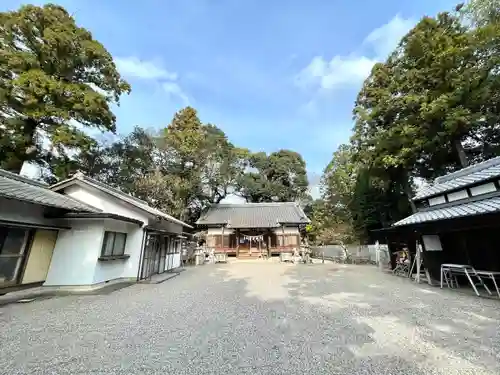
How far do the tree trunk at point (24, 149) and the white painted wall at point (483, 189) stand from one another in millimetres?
20023

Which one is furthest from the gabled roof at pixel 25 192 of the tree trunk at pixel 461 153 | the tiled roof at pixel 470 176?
the tree trunk at pixel 461 153

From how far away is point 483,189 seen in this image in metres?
7.23

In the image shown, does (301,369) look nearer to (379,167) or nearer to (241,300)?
(241,300)

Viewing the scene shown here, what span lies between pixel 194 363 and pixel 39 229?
21.8 feet

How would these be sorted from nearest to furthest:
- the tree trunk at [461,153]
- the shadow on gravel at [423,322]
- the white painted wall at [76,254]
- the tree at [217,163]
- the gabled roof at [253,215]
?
1. the shadow on gravel at [423,322]
2. the white painted wall at [76,254]
3. the tree trunk at [461,153]
4. the gabled roof at [253,215]
5. the tree at [217,163]

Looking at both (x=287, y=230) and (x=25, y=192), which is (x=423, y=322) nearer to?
(x=25, y=192)

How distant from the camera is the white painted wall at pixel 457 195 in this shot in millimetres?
7851

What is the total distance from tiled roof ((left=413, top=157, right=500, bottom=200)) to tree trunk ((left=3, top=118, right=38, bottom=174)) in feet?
64.0

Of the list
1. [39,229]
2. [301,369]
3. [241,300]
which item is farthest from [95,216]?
[301,369]

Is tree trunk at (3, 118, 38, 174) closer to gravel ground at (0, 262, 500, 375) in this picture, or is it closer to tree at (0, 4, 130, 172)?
tree at (0, 4, 130, 172)

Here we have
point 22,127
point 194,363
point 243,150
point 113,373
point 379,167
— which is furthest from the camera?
point 243,150

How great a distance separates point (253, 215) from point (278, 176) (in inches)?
434

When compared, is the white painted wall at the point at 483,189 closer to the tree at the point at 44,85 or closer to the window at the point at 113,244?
the window at the point at 113,244

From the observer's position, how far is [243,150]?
30.7m
